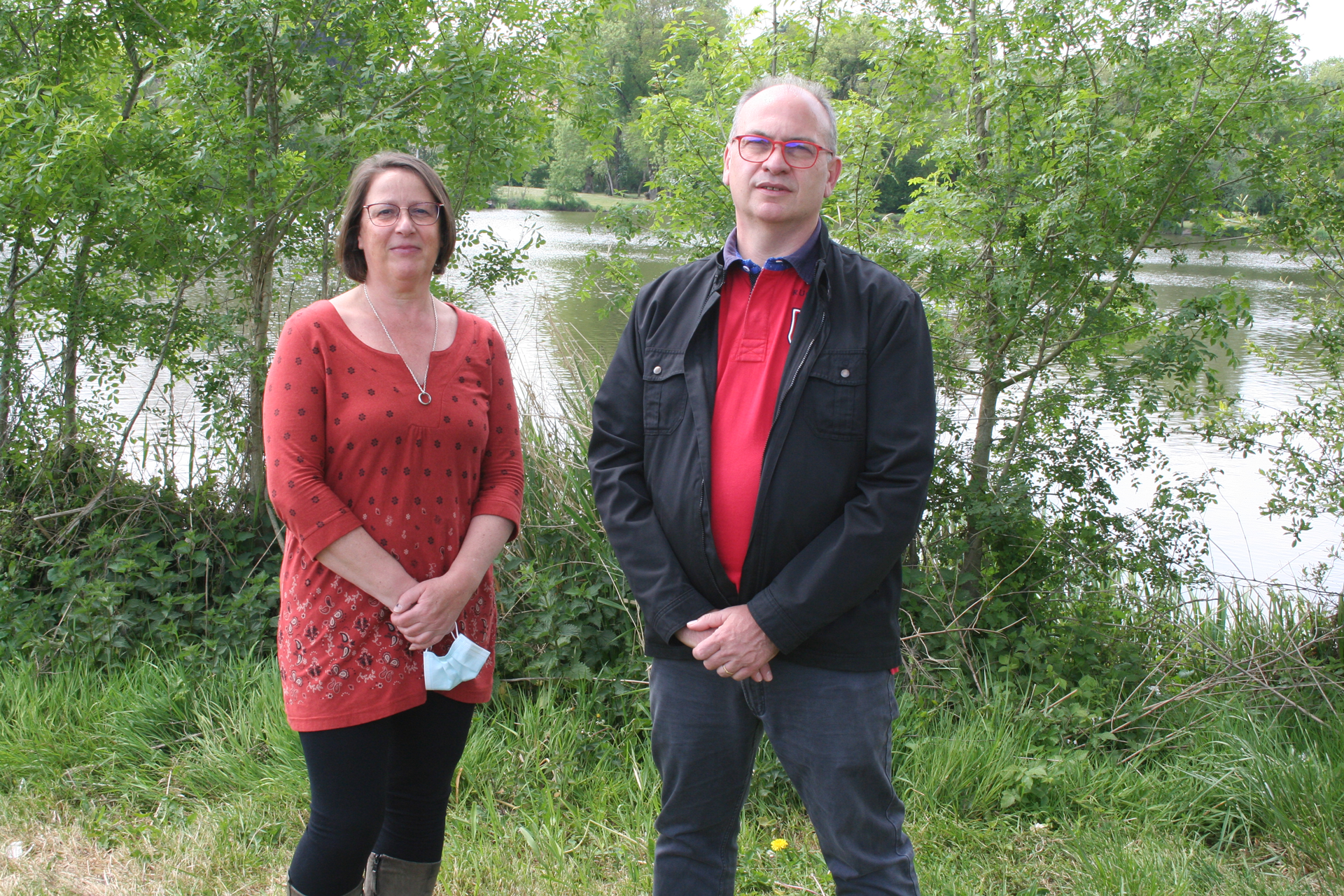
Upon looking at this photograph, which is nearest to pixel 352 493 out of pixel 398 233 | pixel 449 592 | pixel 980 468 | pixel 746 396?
pixel 449 592

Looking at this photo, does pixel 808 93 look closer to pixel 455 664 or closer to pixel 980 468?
pixel 455 664

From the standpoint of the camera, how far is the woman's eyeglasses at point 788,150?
2035mm

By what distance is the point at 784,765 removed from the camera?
2.03 metres

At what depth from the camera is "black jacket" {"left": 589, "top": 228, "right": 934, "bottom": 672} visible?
1909mm

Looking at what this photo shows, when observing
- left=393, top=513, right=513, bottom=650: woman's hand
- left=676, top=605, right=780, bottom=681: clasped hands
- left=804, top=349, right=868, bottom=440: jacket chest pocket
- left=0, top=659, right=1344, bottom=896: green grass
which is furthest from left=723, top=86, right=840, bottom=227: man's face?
left=0, top=659, right=1344, bottom=896: green grass

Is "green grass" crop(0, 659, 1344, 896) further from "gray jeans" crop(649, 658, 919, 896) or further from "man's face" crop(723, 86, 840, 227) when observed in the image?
"man's face" crop(723, 86, 840, 227)

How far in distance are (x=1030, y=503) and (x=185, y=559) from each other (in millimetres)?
3651

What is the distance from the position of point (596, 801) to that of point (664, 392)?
→ 158 centimetres

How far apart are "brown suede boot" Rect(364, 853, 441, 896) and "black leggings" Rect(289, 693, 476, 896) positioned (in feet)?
0.07

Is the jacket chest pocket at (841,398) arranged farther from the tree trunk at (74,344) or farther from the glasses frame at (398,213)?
the tree trunk at (74,344)

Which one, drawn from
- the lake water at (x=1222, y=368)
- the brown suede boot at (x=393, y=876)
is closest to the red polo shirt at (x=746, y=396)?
the brown suede boot at (x=393, y=876)

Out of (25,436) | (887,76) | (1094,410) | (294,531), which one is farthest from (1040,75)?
(25,436)

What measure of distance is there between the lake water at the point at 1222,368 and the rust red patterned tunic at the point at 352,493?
2.25 metres

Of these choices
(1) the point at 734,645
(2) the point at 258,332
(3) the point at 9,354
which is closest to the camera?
(1) the point at 734,645
